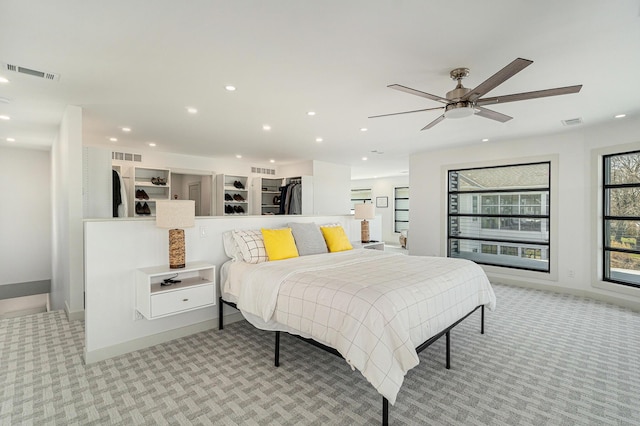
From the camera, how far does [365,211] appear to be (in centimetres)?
544

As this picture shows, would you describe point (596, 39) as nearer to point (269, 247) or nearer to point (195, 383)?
point (269, 247)

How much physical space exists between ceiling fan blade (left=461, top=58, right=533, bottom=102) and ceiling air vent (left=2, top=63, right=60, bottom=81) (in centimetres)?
370

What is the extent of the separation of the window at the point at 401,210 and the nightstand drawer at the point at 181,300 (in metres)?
9.33

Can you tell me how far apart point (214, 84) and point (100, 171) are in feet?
8.22

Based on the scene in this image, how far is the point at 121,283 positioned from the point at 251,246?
51.0 inches

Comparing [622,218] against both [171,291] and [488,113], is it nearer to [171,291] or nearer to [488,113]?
[488,113]

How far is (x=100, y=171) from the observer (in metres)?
4.23

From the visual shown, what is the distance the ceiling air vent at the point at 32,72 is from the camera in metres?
2.57

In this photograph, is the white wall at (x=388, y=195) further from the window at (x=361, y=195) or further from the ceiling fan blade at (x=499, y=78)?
the ceiling fan blade at (x=499, y=78)

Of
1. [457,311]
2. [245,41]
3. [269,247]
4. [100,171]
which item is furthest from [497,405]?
[100,171]

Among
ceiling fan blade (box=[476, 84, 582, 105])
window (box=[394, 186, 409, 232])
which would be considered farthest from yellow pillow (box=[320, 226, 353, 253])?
window (box=[394, 186, 409, 232])

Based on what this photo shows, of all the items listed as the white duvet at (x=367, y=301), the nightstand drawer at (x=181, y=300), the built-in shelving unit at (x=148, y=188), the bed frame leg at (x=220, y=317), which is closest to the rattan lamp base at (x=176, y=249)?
the nightstand drawer at (x=181, y=300)

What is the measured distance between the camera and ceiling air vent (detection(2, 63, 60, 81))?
257 centimetres

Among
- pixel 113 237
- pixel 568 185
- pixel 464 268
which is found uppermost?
pixel 568 185
